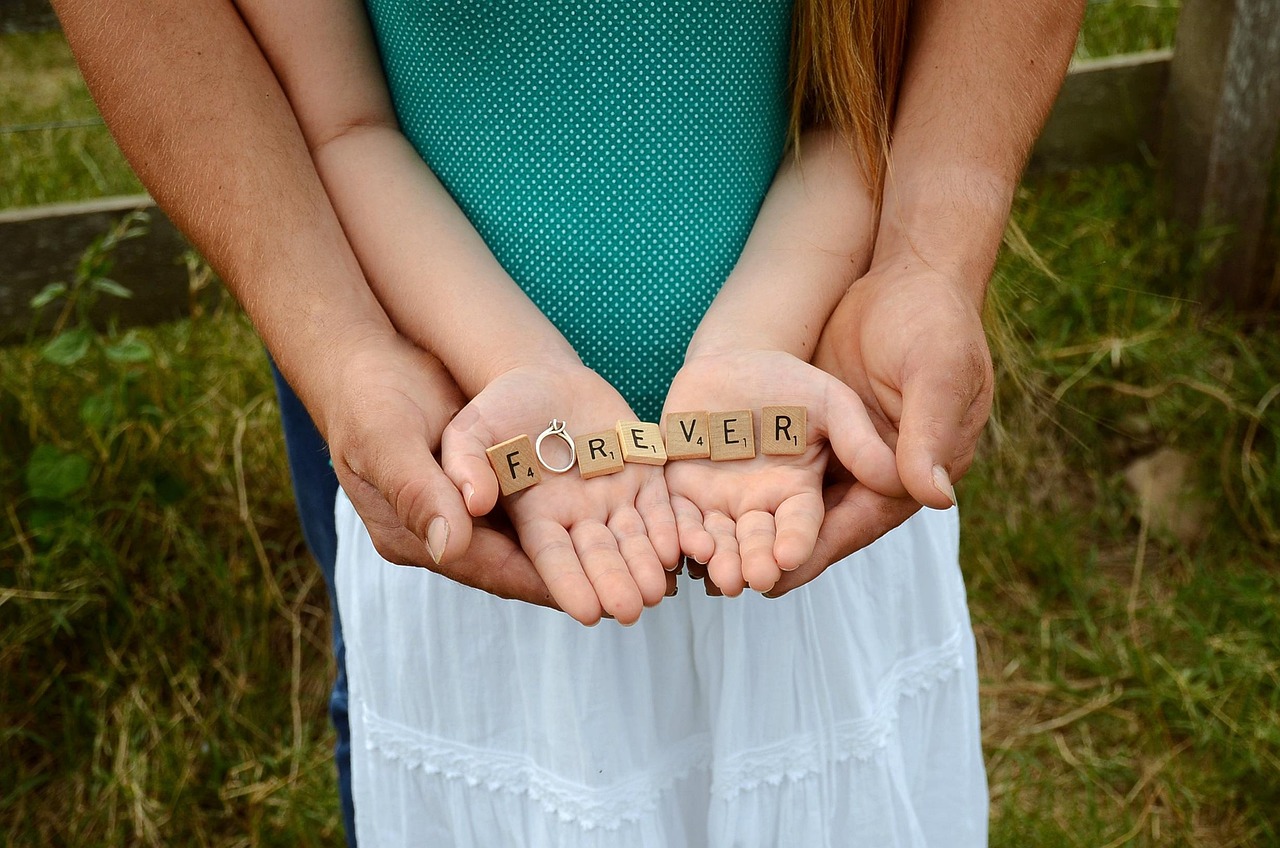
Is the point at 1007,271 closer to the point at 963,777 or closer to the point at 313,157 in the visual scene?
the point at 963,777

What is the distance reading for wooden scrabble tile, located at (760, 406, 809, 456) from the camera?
1.33 metres

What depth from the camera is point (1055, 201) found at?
3424 mm

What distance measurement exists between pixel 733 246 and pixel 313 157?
0.53 m

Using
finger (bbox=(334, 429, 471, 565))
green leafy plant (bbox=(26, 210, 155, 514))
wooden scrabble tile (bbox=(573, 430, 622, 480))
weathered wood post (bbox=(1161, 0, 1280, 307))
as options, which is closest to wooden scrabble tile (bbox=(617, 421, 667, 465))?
wooden scrabble tile (bbox=(573, 430, 622, 480))

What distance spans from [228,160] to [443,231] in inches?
9.9

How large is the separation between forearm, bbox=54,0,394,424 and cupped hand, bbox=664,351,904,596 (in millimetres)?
386

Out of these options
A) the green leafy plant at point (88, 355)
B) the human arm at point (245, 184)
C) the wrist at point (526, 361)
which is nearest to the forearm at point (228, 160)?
the human arm at point (245, 184)

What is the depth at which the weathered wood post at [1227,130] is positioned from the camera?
9.39 ft

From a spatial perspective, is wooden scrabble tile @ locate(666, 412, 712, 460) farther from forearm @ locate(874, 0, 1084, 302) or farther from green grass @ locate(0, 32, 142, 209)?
green grass @ locate(0, 32, 142, 209)

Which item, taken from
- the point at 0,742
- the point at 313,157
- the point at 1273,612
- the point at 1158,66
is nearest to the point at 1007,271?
the point at 1158,66

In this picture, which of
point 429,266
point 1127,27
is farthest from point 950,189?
point 1127,27

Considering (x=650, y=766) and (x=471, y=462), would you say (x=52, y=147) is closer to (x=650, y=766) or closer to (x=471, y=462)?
(x=471, y=462)

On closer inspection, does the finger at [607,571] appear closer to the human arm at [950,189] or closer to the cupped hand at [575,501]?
the cupped hand at [575,501]

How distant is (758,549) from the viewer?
1186 mm
